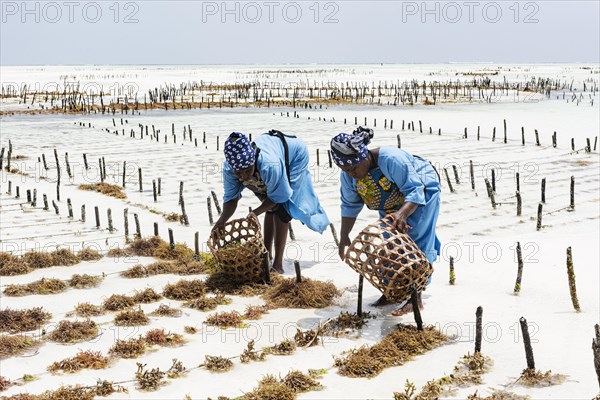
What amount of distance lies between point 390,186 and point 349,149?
0.50 meters

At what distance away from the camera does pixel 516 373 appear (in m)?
4.03

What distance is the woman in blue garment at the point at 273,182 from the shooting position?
204 inches

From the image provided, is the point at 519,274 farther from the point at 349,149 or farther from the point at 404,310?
the point at 349,149

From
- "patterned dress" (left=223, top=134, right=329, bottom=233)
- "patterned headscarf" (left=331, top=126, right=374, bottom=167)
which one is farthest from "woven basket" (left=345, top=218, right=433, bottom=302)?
"patterned dress" (left=223, top=134, right=329, bottom=233)

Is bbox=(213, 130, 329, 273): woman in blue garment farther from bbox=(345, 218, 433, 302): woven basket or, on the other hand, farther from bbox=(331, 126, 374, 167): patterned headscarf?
bbox=(345, 218, 433, 302): woven basket

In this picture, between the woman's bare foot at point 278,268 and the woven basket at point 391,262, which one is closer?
the woven basket at point 391,262

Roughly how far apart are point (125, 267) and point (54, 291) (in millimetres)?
887

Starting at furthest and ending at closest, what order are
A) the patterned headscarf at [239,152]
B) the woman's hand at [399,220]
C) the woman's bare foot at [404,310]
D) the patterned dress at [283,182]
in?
the patterned dress at [283,182]
the patterned headscarf at [239,152]
the woman's bare foot at [404,310]
the woman's hand at [399,220]

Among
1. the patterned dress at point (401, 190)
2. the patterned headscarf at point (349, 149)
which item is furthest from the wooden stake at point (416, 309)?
the patterned headscarf at point (349, 149)

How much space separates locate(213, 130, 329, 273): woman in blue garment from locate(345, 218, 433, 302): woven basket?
108cm

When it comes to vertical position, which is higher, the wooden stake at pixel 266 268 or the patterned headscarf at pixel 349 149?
the patterned headscarf at pixel 349 149

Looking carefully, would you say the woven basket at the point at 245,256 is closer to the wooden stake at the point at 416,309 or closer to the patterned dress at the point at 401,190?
the patterned dress at the point at 401,190

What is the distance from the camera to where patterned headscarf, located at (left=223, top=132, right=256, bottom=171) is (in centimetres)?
512

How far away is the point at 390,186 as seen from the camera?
4.84m
